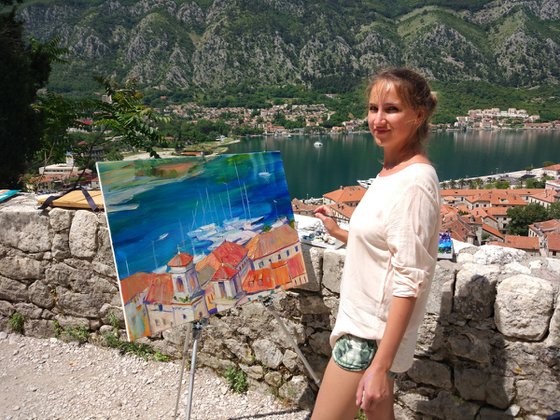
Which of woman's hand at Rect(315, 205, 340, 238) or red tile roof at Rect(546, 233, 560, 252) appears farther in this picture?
red tile roof at Rect(546, 233, 560, 252)

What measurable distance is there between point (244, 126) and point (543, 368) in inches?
3411

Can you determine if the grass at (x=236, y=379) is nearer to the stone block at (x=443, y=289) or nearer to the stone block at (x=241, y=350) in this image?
the stone block at (x=241, y=350)

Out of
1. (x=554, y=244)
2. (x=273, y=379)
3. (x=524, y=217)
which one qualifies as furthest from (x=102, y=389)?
(x=524, y=217)

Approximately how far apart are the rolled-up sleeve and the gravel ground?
1580 millimetres

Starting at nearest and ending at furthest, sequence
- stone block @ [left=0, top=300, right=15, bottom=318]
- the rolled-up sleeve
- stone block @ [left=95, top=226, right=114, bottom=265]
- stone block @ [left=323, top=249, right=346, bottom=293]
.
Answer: the rolled-up sleeve, stone block @ [left=323, top=249, right=346, bottom=293], stone block @ [left=95, top=226, right=114, bottom=265], stone block @ [left=0, top=300, right=15, bottom=318]

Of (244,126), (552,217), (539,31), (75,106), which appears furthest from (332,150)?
(539,31)

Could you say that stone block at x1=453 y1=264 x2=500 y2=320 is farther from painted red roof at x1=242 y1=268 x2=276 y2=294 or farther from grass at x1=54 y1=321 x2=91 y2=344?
grass at x1=54 y1=321 x2=91 y2=344

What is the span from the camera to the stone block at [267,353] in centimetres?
248

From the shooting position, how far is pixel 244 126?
86375 mm

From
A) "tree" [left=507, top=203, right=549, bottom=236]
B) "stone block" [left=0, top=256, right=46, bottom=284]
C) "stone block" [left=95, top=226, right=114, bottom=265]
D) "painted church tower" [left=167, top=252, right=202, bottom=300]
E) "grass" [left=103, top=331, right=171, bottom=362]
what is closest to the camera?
"painted church tower" [left=167, top=252, right=202, bottom=300]

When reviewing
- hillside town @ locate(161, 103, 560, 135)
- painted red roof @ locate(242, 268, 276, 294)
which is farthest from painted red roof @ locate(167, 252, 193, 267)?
hillside town @ locate(161, 103, 560, 135)

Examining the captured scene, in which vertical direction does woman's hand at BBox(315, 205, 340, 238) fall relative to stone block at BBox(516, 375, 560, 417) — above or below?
above

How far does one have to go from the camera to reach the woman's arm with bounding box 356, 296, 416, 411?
43.9 inches

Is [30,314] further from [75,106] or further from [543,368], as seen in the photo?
[75,106]
